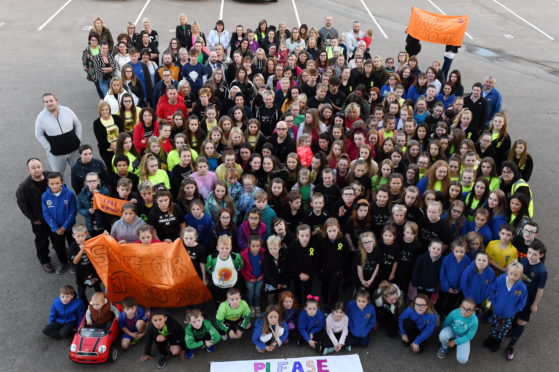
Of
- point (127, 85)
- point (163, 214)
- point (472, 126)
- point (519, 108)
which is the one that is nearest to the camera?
point (163, 214)

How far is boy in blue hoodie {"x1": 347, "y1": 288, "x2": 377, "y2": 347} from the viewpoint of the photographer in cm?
641

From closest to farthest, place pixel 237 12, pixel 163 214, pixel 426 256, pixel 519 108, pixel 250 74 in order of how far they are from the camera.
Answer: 1. pixel 426 256
2. pixel 163 214
3. pixel 250 74
4. pixel 519 108
5. pixel 237 12

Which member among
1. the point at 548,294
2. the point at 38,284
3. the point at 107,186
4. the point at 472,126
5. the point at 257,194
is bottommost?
the point at 38,284

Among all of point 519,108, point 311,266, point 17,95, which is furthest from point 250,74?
point 519,108

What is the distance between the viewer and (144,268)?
659cm

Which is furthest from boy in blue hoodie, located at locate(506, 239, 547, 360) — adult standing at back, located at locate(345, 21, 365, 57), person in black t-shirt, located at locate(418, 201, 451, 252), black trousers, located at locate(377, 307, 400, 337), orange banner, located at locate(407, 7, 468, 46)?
adult standing at back, located at locate(345, 21, 365, 57)

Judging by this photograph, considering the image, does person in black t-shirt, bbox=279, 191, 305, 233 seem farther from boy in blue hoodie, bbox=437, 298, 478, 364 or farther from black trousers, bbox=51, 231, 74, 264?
black trousers, bbox=51, 231, 74, 264

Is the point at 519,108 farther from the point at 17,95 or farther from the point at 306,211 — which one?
the point at 17,95

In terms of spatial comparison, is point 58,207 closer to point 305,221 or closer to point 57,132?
point 57,132

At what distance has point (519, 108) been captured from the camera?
46.9 feet

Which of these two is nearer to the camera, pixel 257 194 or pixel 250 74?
pixel 257 194

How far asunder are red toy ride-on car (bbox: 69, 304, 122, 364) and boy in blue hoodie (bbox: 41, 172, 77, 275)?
173 cm

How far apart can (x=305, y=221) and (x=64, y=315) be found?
366cm

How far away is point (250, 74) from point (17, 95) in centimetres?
711
